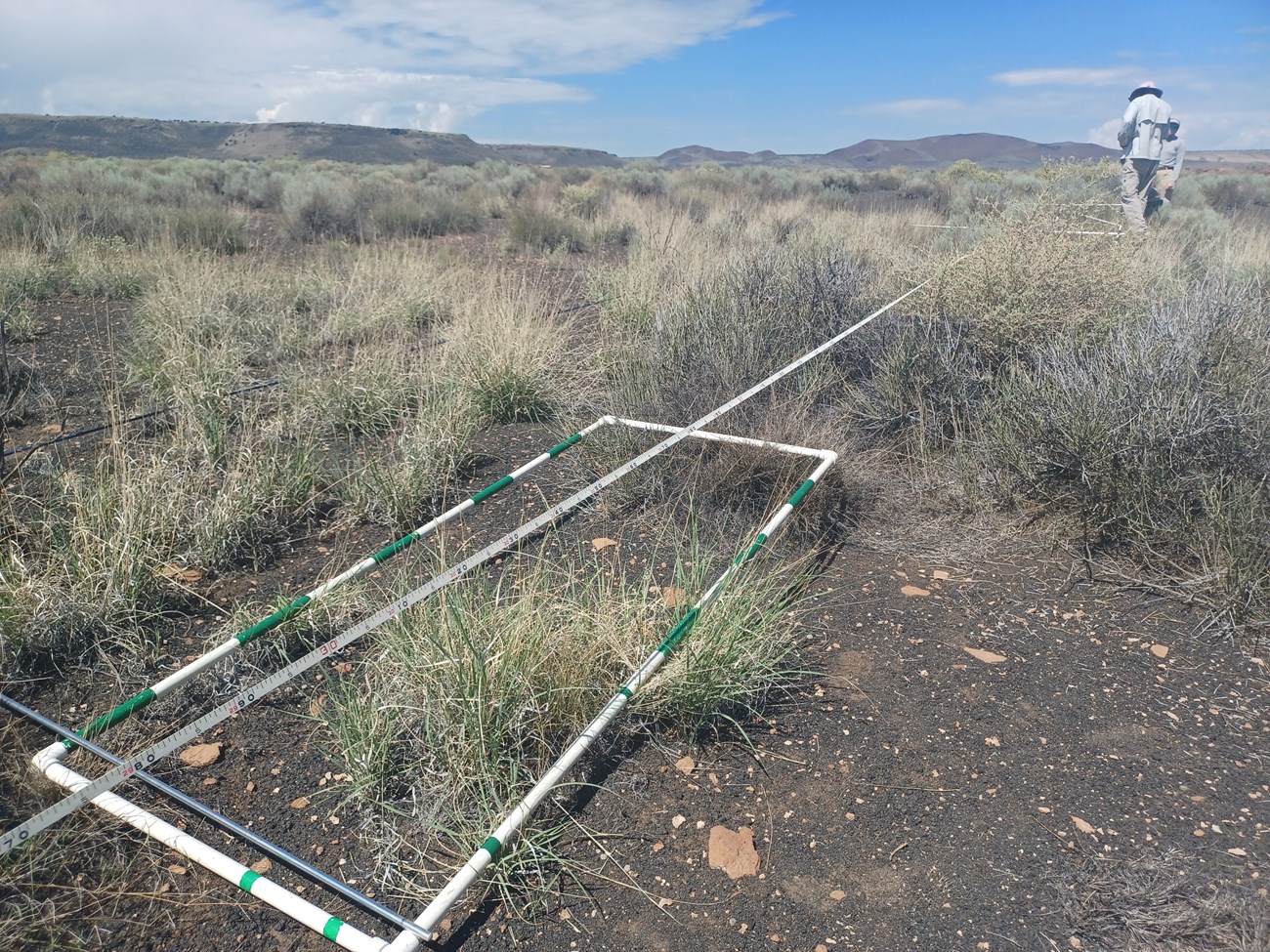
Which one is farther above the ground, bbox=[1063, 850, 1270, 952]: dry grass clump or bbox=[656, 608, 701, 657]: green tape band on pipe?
bbox=[656, 608, 701, 657]: green tape band on pipe

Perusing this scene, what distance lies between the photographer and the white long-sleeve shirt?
10641 mm

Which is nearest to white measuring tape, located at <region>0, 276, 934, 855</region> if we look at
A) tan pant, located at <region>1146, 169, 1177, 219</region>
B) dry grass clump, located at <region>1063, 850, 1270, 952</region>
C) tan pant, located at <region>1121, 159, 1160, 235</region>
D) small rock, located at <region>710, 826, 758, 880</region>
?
small rock, located at <region>710, 826, 758, 880</region>

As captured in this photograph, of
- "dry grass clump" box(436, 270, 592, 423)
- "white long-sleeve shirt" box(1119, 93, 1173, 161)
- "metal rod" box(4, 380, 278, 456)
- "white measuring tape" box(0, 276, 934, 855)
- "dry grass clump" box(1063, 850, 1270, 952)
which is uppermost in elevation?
"white long-sleeve shirt" box(1119, 93, 1173, 161)

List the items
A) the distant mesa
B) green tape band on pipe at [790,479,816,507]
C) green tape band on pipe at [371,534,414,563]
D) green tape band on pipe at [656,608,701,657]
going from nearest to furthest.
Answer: green tape band on pipe at [656,608,701,657] < green tape band on pipe at [371,534,414,563] < green tape band on pipe at [790,479,816,507] < the distant mesa

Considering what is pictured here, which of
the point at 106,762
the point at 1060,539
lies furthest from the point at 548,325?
the point at 106,762

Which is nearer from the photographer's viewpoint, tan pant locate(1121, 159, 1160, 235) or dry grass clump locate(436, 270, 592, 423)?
dry grass clump locate(436, 270, 592, 423)

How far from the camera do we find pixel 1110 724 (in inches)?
119

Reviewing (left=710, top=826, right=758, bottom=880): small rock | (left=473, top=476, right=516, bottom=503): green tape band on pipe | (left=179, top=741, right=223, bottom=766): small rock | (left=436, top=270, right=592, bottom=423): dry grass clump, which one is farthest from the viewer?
(left=436, top=270, right=592, bottom=423): dry grass clump

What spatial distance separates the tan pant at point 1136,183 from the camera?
11.0m

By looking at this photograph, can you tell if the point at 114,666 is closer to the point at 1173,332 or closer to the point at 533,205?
the point at 1173,332

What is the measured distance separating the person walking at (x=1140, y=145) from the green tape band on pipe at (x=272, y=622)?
1062 centimetres

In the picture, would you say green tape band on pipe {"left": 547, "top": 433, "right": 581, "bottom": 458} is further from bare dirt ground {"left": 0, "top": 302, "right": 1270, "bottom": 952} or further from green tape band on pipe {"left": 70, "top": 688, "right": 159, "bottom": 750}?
green tape band on pipe {"left": 70, "top": 688, "right": 159, "bottom": 750}

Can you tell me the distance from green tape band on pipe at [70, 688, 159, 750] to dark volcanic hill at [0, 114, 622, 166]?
6333 centimetres

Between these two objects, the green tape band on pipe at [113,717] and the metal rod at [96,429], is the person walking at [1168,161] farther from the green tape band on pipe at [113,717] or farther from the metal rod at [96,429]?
the green tape band on pipe at [113,717]
